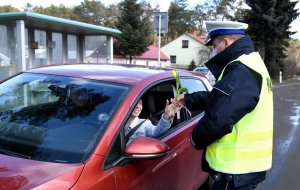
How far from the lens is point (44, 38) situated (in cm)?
1453

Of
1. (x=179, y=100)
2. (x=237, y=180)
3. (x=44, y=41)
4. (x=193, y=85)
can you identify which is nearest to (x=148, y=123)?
(x=179, y=100)

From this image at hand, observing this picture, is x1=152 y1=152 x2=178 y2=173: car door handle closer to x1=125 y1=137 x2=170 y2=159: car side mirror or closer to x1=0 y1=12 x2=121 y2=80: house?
x1=125 y1=137 x2=170 y2=159: car side mirror

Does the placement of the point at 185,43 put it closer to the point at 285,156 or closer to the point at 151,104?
the point at 285,156

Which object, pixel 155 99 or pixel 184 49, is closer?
pixel 155 99

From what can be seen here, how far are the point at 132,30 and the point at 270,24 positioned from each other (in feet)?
46.1

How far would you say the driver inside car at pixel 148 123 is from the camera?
3.57 meters

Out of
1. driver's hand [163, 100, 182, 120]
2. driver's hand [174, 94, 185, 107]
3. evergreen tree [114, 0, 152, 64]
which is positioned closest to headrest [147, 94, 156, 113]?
driver's hand [163, 100, 182, 120]

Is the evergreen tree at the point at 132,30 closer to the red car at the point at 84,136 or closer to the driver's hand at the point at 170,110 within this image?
the red car at the point at 84,136

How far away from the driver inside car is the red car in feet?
0.36

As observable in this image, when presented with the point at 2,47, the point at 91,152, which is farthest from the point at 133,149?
the point at 2,47

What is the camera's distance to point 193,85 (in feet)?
16.5

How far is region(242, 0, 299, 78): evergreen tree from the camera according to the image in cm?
4444

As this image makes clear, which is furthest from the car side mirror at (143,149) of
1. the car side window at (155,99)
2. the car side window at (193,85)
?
the car side window at (193,85)

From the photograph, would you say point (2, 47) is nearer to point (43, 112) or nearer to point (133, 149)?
point (43, 112)
